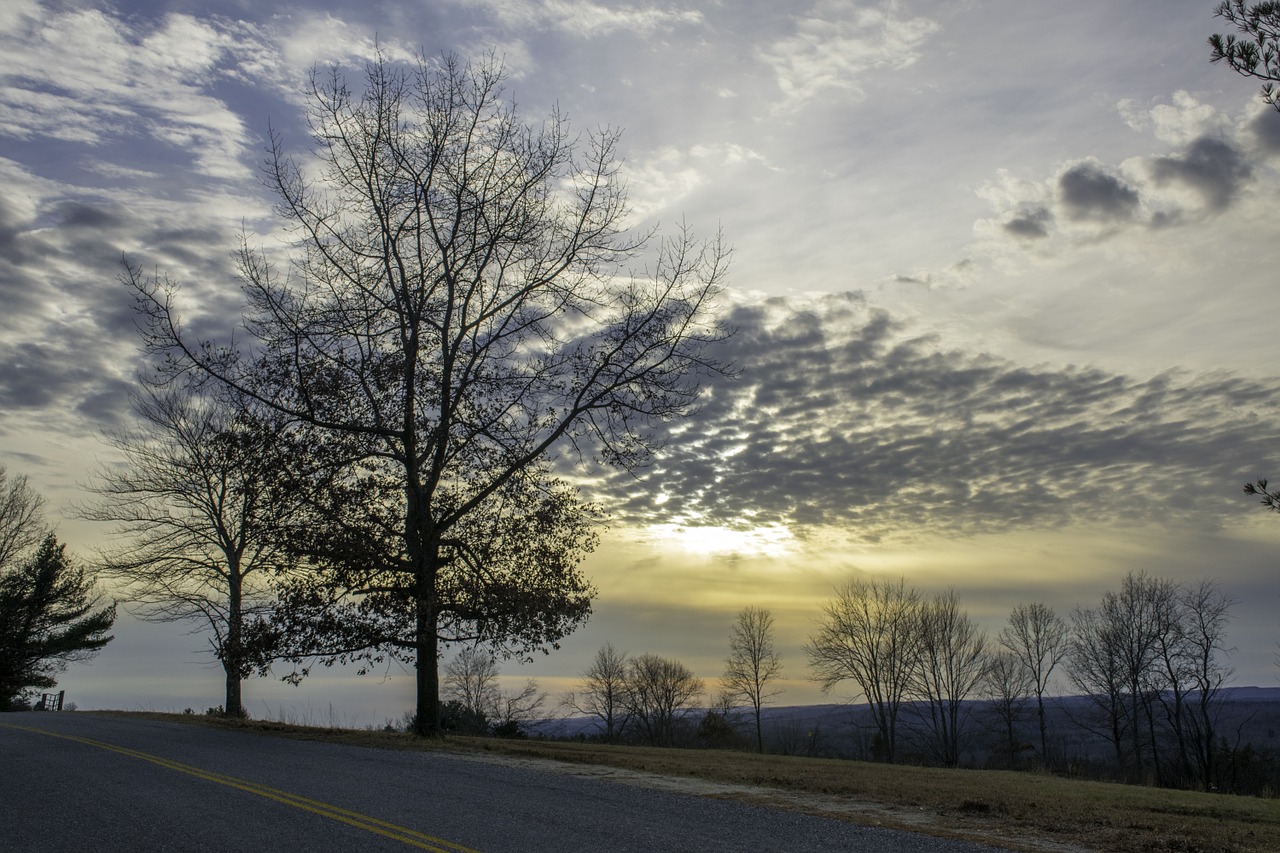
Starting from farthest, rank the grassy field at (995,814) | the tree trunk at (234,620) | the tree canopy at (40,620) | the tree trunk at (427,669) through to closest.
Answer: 1. the tree canopy at (40,620)
2. the tree trunk at (234,620)
3. the tree trunk at (427,669)
4. the grassy field at (995,814)

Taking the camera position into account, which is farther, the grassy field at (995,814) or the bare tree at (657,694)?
the bare tree at (657,694)

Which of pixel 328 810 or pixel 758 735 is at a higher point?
pixel 328 810

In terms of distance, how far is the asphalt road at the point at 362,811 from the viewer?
752 cm

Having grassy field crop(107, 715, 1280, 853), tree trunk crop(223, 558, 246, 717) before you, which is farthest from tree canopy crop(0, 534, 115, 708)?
grassy field crop(107, 715, 1280, 853)

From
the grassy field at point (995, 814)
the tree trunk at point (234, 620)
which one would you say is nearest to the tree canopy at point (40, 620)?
the tree trunk at point (234, 620)

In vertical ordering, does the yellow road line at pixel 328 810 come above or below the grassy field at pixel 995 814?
above

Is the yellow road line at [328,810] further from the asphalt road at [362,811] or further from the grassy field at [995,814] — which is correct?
the grassy field at [995,814]

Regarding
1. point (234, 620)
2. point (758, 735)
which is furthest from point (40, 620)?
point (758, 735)

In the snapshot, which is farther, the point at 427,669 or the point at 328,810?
the point at 427,669

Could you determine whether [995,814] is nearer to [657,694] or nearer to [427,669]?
[427,669]

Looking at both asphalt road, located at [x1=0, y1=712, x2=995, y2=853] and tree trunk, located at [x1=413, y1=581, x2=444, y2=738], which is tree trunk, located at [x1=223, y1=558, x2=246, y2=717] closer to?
tree trunk, located at [x1=413, y1=581, x2=444, y2=738]

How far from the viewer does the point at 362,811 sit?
8.68 m

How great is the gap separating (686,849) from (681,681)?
83.2 meters

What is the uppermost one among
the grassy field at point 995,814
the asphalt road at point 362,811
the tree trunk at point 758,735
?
the asphalt road at point 362,811
